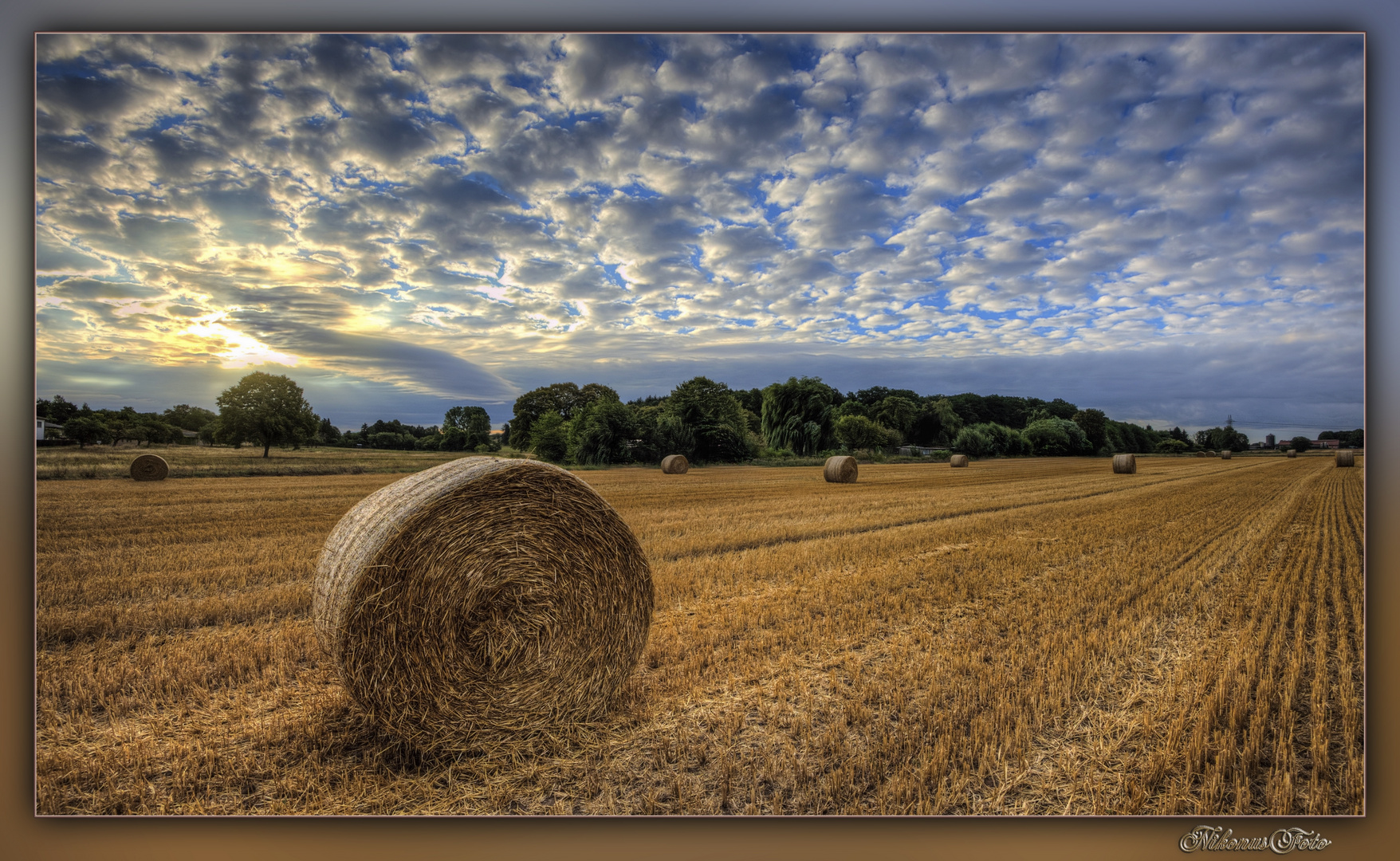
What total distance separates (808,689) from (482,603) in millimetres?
1725

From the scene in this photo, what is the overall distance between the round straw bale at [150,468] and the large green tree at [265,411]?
41.5 inches

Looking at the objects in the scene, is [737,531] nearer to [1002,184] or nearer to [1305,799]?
[1002,184]

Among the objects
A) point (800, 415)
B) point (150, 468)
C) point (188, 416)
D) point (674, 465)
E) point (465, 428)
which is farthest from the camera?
point (674, 465)

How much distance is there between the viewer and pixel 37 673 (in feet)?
10.4

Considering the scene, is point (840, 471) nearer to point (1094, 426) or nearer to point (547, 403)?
point (1094, 426)

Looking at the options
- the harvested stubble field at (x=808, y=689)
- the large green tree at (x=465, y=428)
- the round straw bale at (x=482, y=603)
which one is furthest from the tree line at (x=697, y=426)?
the round straw bale at (x=482, y=603)

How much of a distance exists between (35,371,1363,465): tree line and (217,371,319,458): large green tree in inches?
0.4

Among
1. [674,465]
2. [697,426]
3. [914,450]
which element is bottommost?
[674,465]

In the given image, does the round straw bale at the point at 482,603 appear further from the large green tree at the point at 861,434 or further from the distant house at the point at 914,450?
the distant house at the point at 914,450

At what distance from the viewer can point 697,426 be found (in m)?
11.1

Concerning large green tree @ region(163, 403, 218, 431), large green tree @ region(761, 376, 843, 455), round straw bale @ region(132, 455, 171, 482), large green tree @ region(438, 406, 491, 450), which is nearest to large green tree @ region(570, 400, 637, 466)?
large green tree @ region(438, 406, 491, 450)

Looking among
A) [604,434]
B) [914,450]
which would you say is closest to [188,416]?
[604,434]

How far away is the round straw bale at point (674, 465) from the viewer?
1235 centimetres

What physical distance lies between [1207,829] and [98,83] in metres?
6.85
